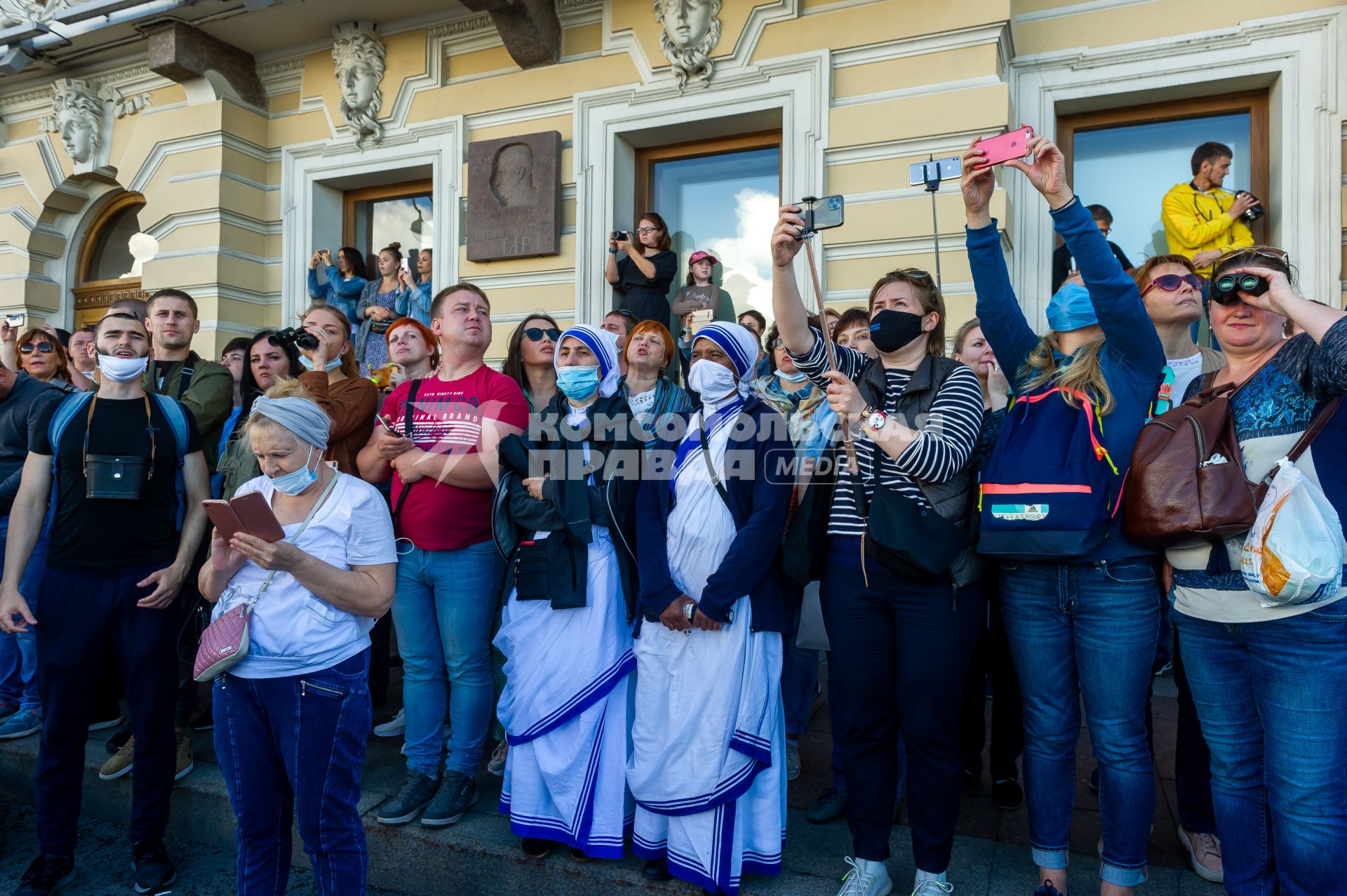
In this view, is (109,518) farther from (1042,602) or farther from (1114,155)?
(1114,155)

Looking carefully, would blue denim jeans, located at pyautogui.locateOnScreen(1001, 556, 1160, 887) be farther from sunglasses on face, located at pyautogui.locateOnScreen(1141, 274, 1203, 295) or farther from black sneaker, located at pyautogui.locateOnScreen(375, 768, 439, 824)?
black sneaker, located at pyautogui.locateOnScreen(375, 768, 439, 824)

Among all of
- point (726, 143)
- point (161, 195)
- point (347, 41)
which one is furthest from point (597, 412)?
point (161, 195)

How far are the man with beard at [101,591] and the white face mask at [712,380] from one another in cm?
221

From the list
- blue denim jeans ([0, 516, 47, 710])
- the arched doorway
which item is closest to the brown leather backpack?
blue denim jeans ([0, 516, 47, 710])

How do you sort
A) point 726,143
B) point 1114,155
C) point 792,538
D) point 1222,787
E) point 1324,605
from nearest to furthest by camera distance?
1. point 1324,605
2. point 1222,787
3. point 792,538
4. point 1114,155
5. point 726,143

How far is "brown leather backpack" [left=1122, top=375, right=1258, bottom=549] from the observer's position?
225cm

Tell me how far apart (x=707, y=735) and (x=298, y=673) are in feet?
4.29

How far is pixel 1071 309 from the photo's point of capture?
2717 mm

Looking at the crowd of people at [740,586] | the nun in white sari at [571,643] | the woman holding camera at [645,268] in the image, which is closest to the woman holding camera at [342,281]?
the woman holding camera at [645,268]

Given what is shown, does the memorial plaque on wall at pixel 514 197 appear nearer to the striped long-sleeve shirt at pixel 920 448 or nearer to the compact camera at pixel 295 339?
the compact camera at pixel 295 339

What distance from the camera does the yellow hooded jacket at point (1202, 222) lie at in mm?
5762

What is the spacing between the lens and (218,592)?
2.69m

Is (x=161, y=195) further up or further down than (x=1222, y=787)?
further up

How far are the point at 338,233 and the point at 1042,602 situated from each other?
26.5ft
